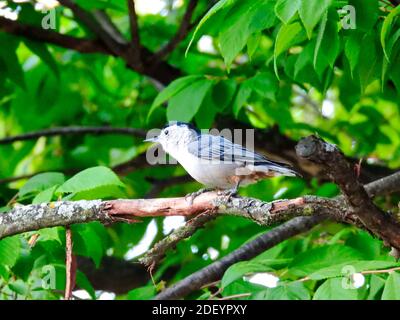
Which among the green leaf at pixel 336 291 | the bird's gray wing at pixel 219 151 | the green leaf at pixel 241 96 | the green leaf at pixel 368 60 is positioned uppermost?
the green leaf at pixel 368 60

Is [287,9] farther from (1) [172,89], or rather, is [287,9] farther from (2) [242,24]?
(1) [172,89]

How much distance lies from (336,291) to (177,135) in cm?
163

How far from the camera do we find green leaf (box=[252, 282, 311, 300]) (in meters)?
3.57

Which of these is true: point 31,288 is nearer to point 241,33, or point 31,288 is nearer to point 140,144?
point 241,33

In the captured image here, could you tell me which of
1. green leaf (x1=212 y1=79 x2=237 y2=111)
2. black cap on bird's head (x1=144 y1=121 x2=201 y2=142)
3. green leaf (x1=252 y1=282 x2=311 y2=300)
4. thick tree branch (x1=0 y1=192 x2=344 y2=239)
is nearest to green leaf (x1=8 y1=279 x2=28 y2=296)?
thick tree branch (x1=0 y1=192 x2=344 y2=239)

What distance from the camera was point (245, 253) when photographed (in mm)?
4816

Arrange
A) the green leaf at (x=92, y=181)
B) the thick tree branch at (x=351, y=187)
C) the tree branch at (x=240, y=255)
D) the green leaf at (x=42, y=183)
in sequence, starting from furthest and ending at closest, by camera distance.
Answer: the tree branch at (x=240, y=255) < the green leaf at (x=42, y=183) < the green leaf at (x=92, y=181) < the thick tree branch at (x=351, y=187)

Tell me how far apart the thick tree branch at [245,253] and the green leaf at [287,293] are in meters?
1.03

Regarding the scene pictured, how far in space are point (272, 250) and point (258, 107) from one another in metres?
2.74

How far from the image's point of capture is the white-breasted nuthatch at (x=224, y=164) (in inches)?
156

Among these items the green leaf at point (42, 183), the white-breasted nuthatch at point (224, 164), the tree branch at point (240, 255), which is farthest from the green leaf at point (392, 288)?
the green leaf at point (42, 183)

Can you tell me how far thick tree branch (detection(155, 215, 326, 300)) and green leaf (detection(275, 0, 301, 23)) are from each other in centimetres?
190

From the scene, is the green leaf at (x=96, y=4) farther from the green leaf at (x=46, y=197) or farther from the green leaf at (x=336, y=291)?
the green leaf at (x=336, y=291)
